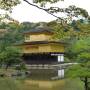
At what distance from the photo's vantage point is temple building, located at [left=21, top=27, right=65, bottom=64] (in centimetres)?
3788

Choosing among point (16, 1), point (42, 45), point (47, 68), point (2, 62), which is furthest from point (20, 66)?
point (16, 1)

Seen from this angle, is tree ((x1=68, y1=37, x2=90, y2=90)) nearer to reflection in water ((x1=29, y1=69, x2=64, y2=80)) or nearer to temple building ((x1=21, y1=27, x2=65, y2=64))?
reflection in water ((x1=29, y1=69, x2=64, y2=80))

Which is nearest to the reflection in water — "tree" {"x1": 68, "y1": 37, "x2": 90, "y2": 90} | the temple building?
the temple building

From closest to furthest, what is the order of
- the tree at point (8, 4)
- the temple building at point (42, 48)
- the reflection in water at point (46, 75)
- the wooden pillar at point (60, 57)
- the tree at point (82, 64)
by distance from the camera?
the tree at point (8, 4) < the tree at point (82, 64) < the reflection in water at point (46, 75) < the temple building at point (42, 48) < the wooden pillar at point (60, 57)

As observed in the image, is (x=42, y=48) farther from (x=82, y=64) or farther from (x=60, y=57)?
(x=82, y=64)

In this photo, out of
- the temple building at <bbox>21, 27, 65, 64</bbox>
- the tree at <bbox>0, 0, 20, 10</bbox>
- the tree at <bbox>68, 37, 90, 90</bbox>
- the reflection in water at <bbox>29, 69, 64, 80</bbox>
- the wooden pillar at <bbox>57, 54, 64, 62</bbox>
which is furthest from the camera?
the wooden pillar at <bbox>57, 54, 64, 62</bbox>

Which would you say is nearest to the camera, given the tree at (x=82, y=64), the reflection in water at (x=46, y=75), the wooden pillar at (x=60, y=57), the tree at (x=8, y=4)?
the tree at (x=8, y=4)

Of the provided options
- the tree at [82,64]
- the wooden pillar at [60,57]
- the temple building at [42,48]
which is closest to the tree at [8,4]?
the tree at [82,64]

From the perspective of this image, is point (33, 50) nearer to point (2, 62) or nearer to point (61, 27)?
Answer: point (2, 62)

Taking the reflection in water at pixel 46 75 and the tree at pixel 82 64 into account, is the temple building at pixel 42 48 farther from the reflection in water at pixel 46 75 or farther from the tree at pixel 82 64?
the tree at pixel 82 64

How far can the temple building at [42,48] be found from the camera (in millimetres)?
37875

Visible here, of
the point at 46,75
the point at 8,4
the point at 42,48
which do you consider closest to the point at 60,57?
the point at 42,48

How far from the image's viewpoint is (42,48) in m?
38.5

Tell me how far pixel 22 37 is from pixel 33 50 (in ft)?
24.5
